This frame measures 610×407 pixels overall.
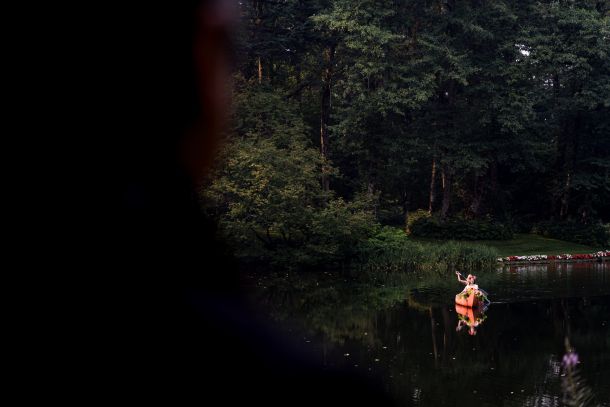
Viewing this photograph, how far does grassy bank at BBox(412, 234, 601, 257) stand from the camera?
36000mm

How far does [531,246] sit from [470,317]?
59.6 feet

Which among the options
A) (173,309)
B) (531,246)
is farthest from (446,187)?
(173,309)

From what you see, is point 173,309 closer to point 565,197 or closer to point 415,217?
point 415,217

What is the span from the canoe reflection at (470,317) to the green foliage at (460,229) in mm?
16226

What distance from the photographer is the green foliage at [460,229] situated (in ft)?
123

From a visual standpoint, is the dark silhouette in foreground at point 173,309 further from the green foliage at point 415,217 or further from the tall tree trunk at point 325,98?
the tall tree trunk at point 325,98

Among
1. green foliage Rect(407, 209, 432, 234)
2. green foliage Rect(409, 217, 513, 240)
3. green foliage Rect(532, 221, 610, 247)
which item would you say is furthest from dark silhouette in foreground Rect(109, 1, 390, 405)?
green foliage Rect(532, 221, 610, 247)

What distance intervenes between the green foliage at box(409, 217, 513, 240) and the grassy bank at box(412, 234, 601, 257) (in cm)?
38

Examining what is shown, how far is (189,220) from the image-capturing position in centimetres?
2694

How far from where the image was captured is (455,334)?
59.5ft

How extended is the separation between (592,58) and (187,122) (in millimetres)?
27817

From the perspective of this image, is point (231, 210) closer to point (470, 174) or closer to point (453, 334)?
point (453, 334)

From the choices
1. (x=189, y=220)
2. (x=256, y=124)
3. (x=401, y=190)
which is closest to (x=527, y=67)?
(x=401, y=190)

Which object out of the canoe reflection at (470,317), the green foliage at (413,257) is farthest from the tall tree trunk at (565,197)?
the canoe reflection at (470,317)
